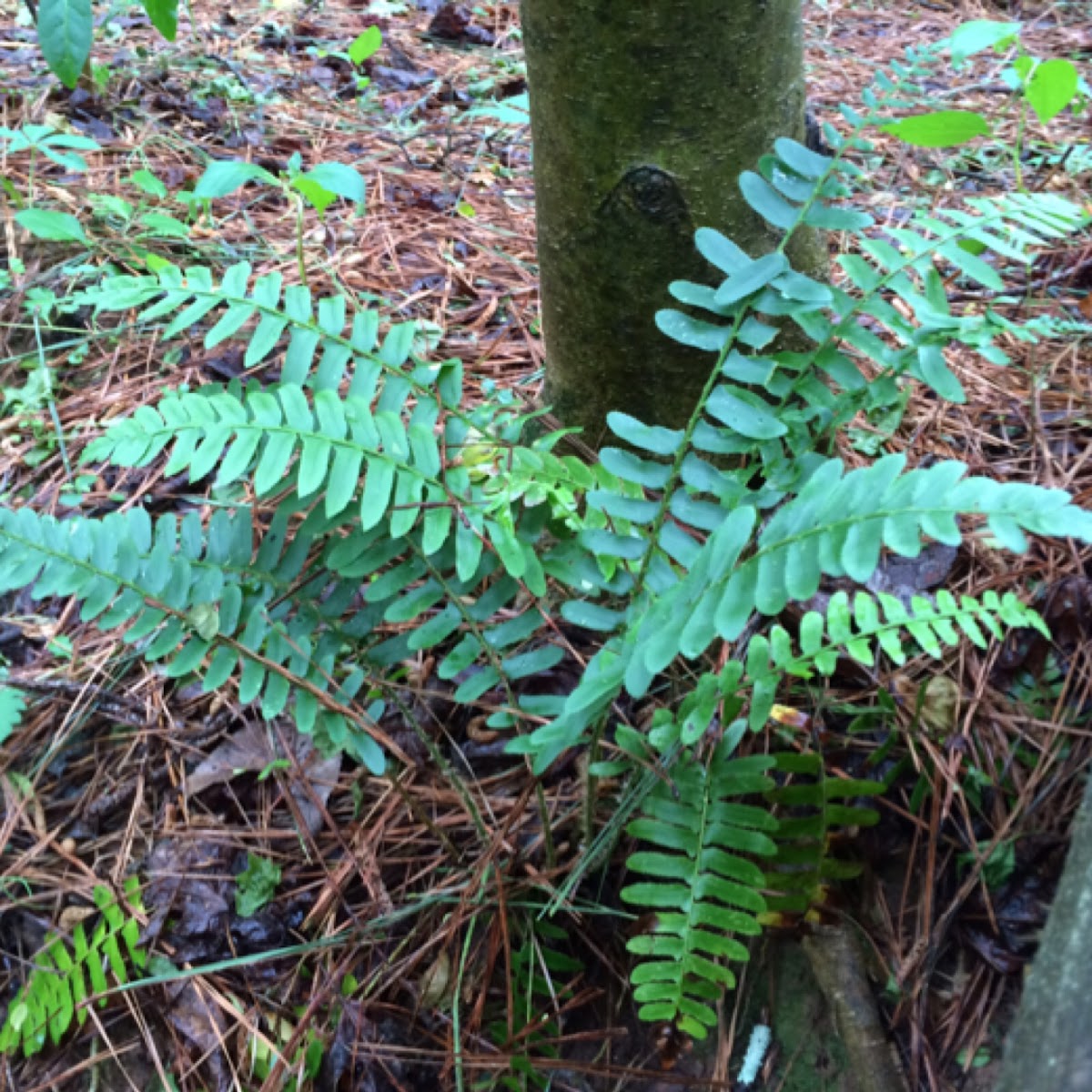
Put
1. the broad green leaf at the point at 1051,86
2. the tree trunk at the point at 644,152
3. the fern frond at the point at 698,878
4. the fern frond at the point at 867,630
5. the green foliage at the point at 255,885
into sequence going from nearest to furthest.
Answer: the fern frond at the point at 867,630, the fern frond at the point at 698,878, the tree trunk at the point at 644,152, the green foliage at the point at 255,885, the broad green leaf at the point at 1051,86

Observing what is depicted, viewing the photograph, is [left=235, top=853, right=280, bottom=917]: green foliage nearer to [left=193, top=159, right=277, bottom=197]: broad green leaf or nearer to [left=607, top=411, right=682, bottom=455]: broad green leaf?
[left=607, top=411, right=682, bottom=455]: broad green leaf

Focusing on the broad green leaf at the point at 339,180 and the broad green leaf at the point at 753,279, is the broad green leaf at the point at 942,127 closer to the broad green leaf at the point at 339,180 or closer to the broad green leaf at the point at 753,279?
the broad green leaf at the point at 753,279

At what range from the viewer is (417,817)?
4.75 feet

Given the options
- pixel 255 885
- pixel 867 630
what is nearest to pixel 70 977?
pixel 255 885

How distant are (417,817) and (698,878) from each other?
47 centimetres

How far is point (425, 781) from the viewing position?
1.63 meters

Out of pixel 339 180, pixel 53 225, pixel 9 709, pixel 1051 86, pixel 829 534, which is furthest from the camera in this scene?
pixel 53 225

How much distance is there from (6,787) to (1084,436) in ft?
7.28

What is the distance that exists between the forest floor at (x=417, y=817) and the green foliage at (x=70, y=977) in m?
0.03

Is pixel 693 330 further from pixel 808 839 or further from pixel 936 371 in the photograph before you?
pixel 808 839

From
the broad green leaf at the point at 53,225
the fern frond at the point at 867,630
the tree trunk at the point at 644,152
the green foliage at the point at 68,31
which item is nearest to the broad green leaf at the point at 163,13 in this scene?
the green foliage at the point at 68,31

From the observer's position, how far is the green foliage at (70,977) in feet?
4.90

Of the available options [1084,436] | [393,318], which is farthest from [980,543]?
[393,318]

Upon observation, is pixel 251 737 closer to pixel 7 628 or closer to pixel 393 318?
pixel 7 628
